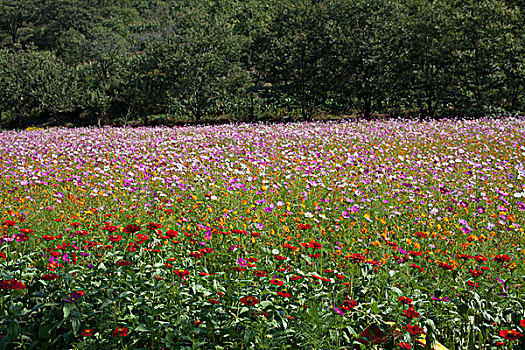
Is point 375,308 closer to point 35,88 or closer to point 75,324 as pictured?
point 75,324

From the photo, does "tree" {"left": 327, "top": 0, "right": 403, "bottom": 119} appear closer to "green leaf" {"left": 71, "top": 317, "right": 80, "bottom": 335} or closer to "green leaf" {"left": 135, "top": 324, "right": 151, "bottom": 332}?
"green leaf" {"left": 135, "top": 324, "right": 151, "bottom": 332}

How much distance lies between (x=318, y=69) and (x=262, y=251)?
21.0 meters

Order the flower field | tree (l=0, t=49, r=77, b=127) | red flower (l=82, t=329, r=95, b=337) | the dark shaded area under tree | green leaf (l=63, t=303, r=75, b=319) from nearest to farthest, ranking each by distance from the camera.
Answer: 1. red flower (l=82, t=329, r=95, b=337)
2. green leaf (l=63, t=303, r=75, b=319)
3. the flower field
4. the dark shaded area under tree
5. tree (l=0, t=49, r=77, b=127)

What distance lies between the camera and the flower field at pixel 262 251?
2551mm

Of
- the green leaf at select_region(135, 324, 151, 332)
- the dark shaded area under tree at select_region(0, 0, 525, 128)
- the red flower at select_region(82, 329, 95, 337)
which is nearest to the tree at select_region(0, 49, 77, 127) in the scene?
the dark shaded area under tree at select_region(0, 0, 525, 128)

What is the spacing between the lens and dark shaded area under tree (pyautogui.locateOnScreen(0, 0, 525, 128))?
19188mm

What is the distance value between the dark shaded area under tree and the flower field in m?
13.1

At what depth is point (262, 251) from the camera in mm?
3836

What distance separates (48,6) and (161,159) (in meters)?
86.1

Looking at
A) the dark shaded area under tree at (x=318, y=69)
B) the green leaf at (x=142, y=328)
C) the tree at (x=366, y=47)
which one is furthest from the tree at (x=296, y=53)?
the green leaf at (x=142, y=328)

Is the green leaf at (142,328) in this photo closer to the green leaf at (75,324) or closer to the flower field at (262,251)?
the flower field at (262,251)

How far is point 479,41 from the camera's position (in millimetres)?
18812

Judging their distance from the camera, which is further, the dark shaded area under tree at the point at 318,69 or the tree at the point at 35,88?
the tree at the point at 35,88

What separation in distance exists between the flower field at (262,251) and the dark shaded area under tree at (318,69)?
13054 mm
